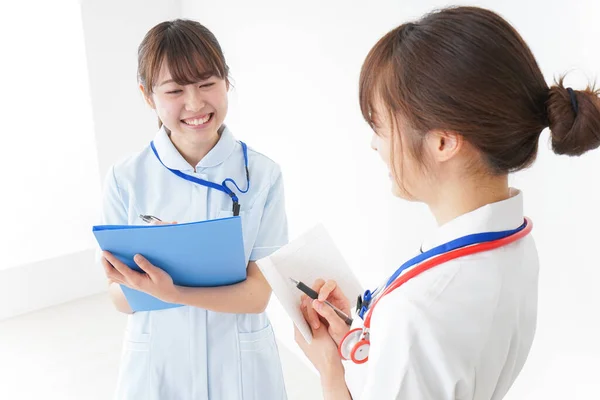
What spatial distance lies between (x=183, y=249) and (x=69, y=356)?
7.06 feet

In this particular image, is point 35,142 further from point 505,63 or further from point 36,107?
point 505,63

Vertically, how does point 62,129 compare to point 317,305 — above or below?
below

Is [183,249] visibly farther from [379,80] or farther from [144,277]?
[379,80]

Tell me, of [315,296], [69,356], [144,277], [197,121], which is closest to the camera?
[315,296]

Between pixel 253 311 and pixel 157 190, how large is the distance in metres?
0.38

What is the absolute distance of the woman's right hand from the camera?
1078 mm

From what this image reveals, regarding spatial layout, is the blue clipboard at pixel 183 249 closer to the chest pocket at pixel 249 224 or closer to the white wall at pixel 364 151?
the chest pocket at pixel 249 224

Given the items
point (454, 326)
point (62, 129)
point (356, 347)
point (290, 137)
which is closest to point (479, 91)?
point (454, 326)

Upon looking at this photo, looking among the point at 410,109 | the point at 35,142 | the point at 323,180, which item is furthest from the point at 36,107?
the point at 410,109

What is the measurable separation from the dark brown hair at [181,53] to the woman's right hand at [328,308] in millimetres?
562

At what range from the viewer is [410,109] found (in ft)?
2.71

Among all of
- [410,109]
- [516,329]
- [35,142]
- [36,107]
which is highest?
[410,109]

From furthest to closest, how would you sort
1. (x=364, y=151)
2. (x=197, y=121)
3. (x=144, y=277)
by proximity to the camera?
(x=364, y=151) < (x=197, y=121) < (x=144, y=277)

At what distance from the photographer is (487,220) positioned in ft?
2.80
